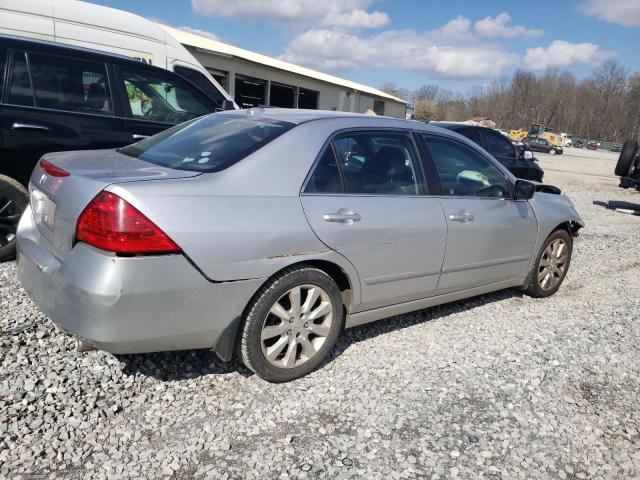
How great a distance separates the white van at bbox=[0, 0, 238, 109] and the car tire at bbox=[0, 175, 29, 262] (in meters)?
3.25

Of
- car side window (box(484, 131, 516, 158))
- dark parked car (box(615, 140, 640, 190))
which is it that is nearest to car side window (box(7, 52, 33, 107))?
car side window (box(484, 131, 516, 158))

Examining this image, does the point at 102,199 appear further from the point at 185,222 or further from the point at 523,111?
the point at 523,111

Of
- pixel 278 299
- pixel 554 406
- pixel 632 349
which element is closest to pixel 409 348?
pixel 554 406

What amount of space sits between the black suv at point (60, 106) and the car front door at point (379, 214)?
8.79ft

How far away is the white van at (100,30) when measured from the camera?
24.0 ft

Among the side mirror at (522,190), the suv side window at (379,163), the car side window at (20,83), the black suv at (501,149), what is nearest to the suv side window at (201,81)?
the car side window at (20,83)

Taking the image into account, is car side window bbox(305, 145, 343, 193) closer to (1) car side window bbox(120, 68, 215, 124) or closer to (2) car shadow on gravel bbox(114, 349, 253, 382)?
(2) car shadow on gravel bbox(114, 349, 253, 382)

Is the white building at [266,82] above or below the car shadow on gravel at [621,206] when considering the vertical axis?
above

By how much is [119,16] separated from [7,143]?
4927 mm

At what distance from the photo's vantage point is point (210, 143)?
3.09 metres

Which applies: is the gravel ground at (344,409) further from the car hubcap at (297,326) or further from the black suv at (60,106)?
the black suv at (60,106)

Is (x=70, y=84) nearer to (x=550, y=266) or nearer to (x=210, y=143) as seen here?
(x=210, y=143)

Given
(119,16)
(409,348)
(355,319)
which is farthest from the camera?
(119,16)

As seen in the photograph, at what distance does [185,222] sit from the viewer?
240cm
